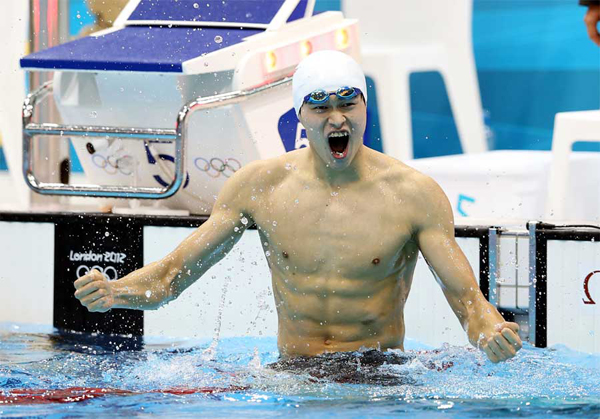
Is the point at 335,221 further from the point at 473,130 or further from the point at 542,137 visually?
the point at 542,137

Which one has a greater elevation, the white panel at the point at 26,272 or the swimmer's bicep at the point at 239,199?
the swimmer's bicep at the point at 239,199

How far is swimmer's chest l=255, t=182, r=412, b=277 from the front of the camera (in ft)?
11.1

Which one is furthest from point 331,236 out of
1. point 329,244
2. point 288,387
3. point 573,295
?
point 573,295

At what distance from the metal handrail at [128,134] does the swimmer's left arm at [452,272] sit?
1.36 m

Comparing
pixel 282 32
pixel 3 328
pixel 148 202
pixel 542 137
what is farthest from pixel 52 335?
pixel 542 137

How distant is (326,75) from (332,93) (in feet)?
0.19

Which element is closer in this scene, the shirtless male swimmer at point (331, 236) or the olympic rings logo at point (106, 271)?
the shirtless male swimmer at point (331, 236)

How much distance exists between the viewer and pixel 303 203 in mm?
3465

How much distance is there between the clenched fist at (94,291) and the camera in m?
3.25

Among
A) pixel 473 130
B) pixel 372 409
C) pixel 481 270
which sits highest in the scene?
pixel 473 130

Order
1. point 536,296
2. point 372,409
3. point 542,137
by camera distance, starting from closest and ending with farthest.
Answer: point 372,409 → point 536,296 → point 542,137

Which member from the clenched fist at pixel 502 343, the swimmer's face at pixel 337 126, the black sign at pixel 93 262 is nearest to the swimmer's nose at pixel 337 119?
the swimmer's face at pixel 337 126

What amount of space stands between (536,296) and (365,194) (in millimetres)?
1248

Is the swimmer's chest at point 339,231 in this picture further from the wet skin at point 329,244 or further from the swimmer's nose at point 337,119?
the swimmer's nose at point 337,119
